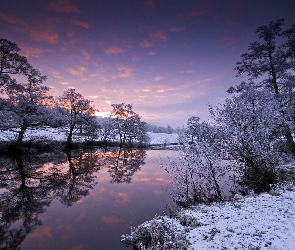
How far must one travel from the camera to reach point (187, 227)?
254 inches

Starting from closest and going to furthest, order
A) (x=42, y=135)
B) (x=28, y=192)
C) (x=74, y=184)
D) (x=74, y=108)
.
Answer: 1. (x=28, y=192)
2. (x=74, y=184)
3. (x=42, y=135)
4. (x=74, y=108)

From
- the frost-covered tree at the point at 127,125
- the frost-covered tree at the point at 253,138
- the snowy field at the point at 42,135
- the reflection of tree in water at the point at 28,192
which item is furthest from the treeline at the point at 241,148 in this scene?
the frost-covered tree at the point at 127,125

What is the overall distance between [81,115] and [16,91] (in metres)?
18.1

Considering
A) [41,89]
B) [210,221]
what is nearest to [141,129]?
[41,89]

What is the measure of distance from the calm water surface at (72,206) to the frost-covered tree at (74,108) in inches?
743

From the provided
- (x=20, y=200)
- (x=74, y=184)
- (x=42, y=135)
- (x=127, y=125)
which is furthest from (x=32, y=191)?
(x=127, y=125)

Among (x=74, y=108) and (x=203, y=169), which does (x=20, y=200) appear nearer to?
(x=203, y=169)

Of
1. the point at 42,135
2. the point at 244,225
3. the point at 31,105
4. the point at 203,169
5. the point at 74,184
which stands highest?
the point at 31,105

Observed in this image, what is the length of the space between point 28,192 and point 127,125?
1551 inches

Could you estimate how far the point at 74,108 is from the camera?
36.3 m

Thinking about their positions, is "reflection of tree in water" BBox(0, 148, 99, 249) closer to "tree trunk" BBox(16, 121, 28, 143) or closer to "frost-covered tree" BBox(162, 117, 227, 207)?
"tree trunk" BBox(16, 121, 28, 143)

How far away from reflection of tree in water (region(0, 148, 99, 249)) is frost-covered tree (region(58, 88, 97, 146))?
17.4 metres

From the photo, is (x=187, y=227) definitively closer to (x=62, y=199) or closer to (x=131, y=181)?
(x=62, y=199)

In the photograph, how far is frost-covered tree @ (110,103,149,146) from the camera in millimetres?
49469
